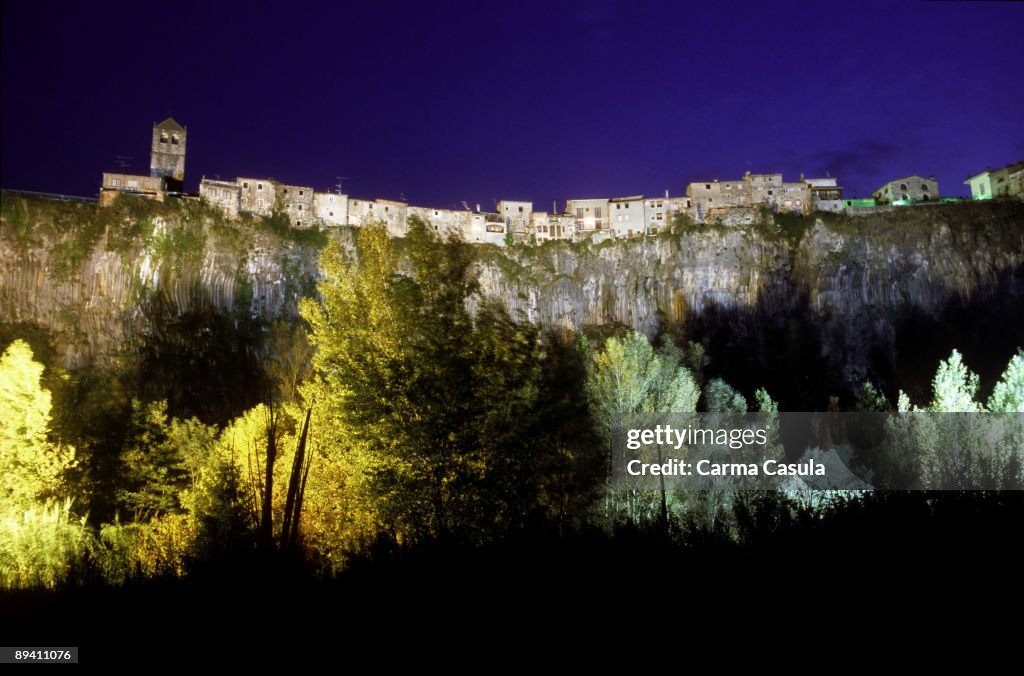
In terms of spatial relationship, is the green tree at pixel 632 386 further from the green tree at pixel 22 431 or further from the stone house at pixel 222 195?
the stone house at pixel 222 195

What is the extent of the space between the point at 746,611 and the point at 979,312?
315 ft

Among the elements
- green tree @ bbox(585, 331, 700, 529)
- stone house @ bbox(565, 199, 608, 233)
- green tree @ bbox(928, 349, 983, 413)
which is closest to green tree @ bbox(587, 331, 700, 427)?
green tree @ bbox(585, 331, 700, 529)

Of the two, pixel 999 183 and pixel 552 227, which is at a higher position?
pixel 999 183

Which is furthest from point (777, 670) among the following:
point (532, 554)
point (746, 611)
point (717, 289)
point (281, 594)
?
point (717, 289)

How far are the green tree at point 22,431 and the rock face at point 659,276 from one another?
2199 inches

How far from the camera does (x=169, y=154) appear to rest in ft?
291

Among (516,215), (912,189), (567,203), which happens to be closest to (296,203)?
(516,215)

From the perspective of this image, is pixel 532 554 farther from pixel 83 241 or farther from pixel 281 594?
pixel 83 241

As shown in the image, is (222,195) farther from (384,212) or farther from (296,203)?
(384,212)

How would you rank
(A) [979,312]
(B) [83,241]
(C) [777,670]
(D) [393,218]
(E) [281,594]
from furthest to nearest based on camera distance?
1. (D) [393,218]
2. (A) [979,312]
3. (B) [83,241]
4. (E) [281,594]
5. (C) [777,670]

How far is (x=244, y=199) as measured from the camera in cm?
8544

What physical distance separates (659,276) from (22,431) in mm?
80486

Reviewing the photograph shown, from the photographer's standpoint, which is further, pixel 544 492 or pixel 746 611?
pixel 544 492

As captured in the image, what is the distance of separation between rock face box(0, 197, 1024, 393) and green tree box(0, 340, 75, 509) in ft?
183
